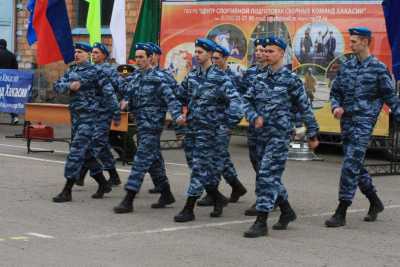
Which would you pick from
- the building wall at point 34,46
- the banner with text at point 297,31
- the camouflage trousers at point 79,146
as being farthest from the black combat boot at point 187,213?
the building wall at point 34,46

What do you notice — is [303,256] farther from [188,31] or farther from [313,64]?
[188,31]

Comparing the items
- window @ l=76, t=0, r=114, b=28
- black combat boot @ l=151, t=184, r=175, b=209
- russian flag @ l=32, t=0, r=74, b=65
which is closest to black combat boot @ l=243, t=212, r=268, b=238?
black combat boot @ l=151, t=184, r=175, b=209

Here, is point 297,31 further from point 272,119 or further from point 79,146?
point 272,119

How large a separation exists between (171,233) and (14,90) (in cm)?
1145

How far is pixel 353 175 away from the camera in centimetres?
832

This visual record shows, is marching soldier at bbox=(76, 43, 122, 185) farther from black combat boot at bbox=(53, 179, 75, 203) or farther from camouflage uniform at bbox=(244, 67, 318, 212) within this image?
camouflage uniform at bbox=(244, 67, 318, 212)

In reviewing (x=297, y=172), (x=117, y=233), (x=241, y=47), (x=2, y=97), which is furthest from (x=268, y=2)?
(x=117, y=233)

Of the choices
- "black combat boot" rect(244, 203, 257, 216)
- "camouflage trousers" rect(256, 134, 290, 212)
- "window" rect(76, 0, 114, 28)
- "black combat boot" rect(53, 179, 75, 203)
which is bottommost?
"black combat boot" rect(244, 203, 257, 216)

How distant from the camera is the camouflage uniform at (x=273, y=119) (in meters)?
7.80

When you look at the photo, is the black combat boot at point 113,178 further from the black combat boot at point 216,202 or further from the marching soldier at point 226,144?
the black combat boot at point 216,202

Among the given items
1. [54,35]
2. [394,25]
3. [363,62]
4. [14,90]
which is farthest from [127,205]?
[14,90]

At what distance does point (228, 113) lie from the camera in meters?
8.36

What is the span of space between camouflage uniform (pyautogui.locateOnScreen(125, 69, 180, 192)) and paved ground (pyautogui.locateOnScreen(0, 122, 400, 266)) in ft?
1.62

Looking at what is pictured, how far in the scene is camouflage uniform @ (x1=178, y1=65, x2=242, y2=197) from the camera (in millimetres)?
8406
